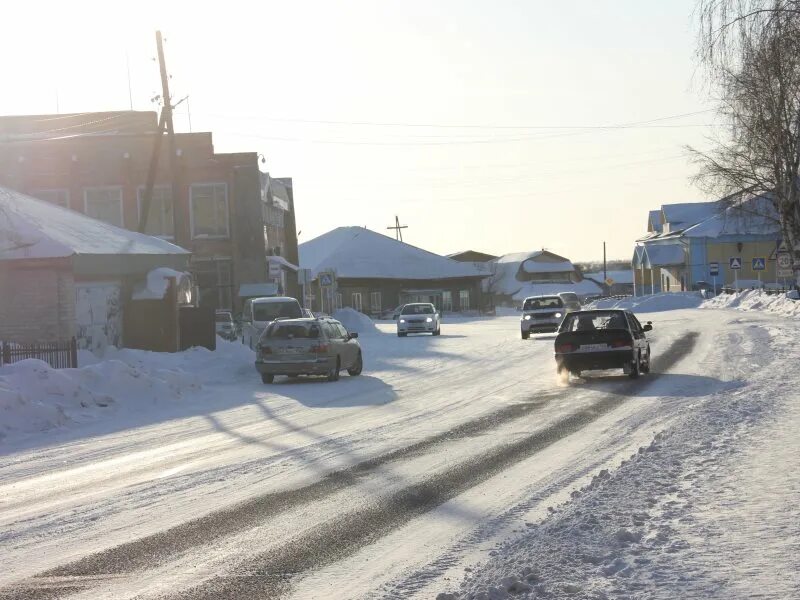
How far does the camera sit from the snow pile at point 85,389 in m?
19.4

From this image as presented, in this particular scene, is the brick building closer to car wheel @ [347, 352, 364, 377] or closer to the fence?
car wheel @ [347, 352, 364, 377]

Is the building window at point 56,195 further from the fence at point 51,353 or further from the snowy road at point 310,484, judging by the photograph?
the snowy road at point 310,484

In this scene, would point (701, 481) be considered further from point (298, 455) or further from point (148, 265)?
point (148, 265)

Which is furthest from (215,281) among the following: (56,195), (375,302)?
(375,302)

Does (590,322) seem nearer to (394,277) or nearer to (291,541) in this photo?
(291,541)

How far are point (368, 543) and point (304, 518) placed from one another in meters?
1.31

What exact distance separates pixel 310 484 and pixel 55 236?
866 inches

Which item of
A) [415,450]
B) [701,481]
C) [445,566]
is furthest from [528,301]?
[445,566]

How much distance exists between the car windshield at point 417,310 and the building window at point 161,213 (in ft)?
53.8

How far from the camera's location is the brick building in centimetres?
6419

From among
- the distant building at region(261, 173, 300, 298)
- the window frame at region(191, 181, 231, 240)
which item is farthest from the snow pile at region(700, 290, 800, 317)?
the window frame at region(191, 181, 231, 240)

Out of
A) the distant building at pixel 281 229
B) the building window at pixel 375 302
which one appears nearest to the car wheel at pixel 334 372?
the distant building at pixel 281 229

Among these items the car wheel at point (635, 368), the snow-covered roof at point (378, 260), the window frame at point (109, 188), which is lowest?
the car wheel at point (635, 368)

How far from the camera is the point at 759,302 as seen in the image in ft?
203
